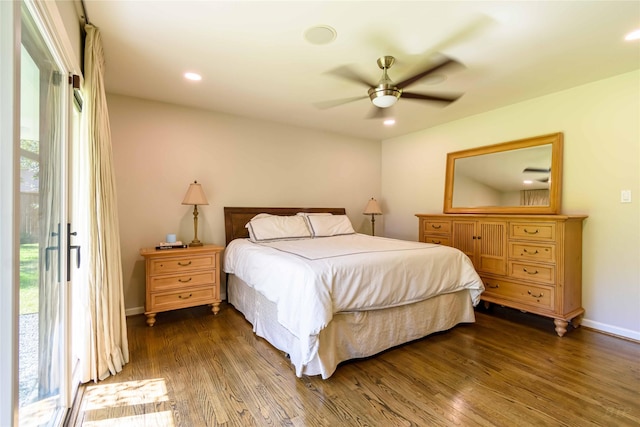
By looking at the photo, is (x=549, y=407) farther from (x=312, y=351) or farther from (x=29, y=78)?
(x=29, y=78)

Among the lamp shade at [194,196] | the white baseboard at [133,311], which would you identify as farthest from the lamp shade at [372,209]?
the white baseboard at [133,311]

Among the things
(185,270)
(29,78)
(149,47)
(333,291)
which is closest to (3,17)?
(29,78)

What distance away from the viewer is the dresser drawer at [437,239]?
3.80 m

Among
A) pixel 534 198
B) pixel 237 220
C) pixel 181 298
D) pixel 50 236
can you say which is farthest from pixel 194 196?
pixel 534 198

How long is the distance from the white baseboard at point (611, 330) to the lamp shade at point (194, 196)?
4280mm

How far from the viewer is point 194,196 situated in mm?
3393

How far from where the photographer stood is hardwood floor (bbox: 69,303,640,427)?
5.60 ft

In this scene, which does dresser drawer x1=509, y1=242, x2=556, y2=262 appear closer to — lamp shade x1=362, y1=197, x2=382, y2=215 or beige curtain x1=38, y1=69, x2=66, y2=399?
lamp shade x1=362, y1=197, x2=382, y2=215

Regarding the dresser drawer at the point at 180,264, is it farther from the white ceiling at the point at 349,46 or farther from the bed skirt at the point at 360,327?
the white ceiling at the point at 349,46

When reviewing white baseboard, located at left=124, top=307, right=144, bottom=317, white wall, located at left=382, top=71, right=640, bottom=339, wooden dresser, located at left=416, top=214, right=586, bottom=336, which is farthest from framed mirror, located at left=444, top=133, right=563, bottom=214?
white baseboard, located at left=124, top=307, right=144, bottom=317

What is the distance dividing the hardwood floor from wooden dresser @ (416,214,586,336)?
1.19 feet

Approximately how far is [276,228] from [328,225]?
0.76 metres

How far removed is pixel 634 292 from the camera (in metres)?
2.75

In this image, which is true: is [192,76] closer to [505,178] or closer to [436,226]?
[436,226]
